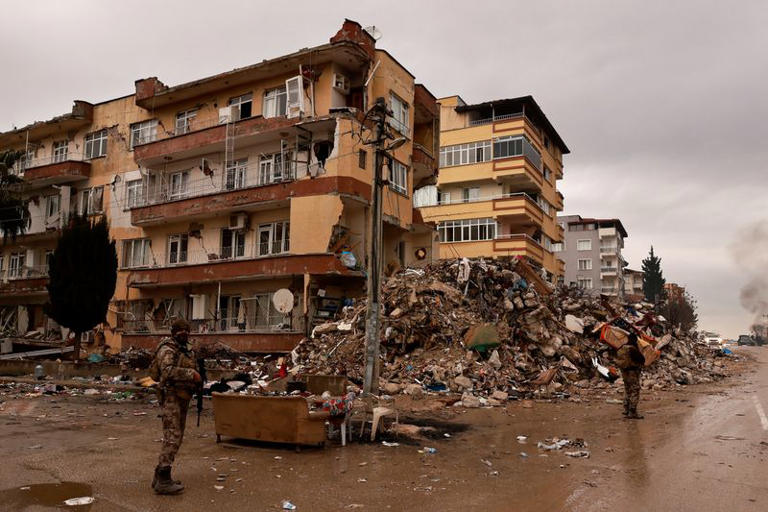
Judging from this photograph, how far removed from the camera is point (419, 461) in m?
8.29

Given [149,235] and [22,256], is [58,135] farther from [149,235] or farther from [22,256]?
[149,235]

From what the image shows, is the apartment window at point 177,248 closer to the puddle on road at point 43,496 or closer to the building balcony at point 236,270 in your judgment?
the building balcony at point 236,270

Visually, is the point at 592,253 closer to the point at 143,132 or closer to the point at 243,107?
the point at 243,107

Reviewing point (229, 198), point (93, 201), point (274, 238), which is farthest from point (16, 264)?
point (274, 238)

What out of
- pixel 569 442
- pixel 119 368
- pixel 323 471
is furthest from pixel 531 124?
pixel 323 471

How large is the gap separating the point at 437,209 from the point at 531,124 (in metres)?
8.51

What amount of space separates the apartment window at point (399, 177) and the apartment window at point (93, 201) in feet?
57.0

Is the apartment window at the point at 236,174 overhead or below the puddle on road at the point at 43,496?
overhead

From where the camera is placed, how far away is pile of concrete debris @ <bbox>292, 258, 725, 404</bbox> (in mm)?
17141

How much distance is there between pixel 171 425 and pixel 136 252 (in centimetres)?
2734

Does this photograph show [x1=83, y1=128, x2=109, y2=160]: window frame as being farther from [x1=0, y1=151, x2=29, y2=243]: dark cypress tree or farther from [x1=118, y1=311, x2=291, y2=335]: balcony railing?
[x1=118, y1=311, x2=291, y2=335]: balcony railing

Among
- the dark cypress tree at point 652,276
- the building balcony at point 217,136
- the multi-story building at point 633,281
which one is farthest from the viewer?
the multi-story building at point 633,281

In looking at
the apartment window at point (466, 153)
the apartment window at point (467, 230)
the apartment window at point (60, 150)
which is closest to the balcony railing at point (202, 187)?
the apartment window at point (60, 150)

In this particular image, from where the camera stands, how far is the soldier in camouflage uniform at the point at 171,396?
636 centimetres
